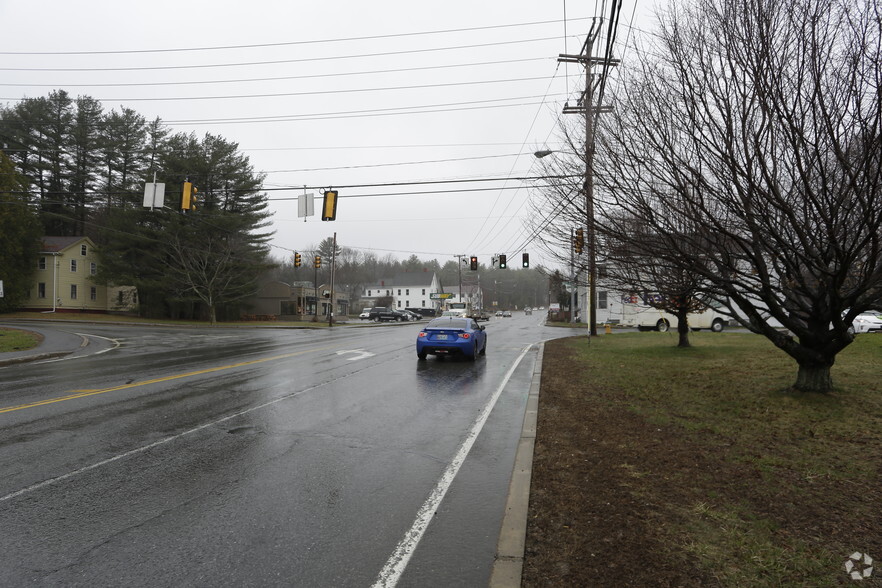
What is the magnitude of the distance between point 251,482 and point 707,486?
428 centimetres

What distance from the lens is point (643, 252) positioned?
25.1ft

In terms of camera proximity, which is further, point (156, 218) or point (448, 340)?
point (156, 218)

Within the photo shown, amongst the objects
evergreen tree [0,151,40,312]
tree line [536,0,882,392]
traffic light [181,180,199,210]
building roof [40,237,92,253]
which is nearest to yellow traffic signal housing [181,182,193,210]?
traffic light [181,180,199,210]

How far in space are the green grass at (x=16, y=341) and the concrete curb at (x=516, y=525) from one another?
62.1 ft

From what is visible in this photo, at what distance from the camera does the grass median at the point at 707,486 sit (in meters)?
3.19

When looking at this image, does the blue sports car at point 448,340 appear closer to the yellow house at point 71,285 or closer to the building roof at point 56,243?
the yellow house at point 71,285

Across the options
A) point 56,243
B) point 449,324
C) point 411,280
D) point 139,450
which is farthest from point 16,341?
point 411,280

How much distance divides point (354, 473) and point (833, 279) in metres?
6.44

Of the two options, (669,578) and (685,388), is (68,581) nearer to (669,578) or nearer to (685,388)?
(669,578)

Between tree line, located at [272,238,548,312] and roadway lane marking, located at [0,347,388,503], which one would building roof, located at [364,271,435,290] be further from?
roadway lane marking, located at [0,347,388,503]

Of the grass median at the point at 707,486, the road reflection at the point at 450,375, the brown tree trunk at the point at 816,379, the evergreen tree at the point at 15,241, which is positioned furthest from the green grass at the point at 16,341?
the evergreen tree at the point at 15,241

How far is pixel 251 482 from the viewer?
4898mm

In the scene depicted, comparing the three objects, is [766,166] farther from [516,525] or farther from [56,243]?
[56,243]

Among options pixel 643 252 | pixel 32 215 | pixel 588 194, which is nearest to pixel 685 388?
pixel 643 252
